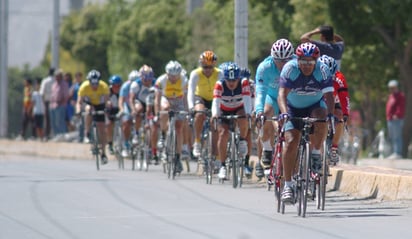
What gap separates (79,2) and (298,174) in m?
71.4

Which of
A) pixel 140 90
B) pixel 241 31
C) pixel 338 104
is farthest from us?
pixel 140 90

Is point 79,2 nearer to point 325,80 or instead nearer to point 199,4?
point 199,4

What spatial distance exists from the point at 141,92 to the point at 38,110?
10.3m

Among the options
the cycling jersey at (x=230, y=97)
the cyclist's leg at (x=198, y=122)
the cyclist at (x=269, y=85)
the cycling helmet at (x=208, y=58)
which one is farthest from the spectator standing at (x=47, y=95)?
the cyclist at (x=269, y=85)

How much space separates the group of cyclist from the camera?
51.5ft

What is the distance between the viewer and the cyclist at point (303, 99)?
15.5 m

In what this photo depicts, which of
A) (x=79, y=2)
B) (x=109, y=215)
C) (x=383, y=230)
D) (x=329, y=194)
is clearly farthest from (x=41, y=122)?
(x=79, y=2)

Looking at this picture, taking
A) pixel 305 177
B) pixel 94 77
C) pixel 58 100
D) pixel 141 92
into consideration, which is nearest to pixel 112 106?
pixel 94 77

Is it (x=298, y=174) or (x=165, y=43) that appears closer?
(x=298, y=174)

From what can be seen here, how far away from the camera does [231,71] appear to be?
2044 cm

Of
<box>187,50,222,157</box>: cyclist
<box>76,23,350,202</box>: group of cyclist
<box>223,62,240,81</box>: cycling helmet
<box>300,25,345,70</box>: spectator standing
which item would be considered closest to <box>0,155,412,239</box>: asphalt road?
<box>76,23,350,202</box>: group of cyclist

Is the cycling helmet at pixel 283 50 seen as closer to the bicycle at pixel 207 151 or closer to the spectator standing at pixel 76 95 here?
the bicycle at pixel 207 151

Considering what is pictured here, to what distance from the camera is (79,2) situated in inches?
3386

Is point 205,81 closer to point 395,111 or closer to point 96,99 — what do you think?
point 96,99
